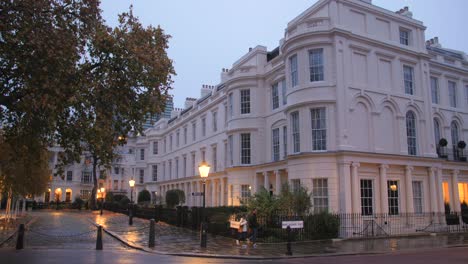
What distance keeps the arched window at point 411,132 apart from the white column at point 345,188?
6.42 metres

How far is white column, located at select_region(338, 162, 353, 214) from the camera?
2427 cm

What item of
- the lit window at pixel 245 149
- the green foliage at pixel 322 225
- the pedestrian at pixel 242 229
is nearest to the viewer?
the pedestrian at pixel 242 229

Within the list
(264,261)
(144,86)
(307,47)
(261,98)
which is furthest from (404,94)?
(144,86)

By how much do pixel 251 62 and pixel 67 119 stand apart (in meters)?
23.8

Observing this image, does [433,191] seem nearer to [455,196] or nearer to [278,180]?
[455,196]

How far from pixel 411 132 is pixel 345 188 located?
785 centimetres

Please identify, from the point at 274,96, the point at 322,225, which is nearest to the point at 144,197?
the point at 274,96

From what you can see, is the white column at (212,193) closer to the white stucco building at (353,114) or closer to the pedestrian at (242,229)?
the white stucco building at (353,114)

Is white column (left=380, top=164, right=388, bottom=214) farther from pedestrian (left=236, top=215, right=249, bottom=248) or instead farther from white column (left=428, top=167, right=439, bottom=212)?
pedestrian (left=236, top=215, right=249, bottom=248)

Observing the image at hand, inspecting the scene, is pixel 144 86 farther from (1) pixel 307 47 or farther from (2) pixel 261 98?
(2) pixel 261 98

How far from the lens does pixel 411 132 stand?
28891 millimetres

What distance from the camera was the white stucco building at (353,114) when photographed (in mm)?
25406

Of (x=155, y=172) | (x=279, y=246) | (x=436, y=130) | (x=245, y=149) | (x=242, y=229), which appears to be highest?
(x=436, y=130)

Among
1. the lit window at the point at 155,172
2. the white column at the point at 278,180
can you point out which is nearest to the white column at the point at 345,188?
the white column at the point at 278,180
